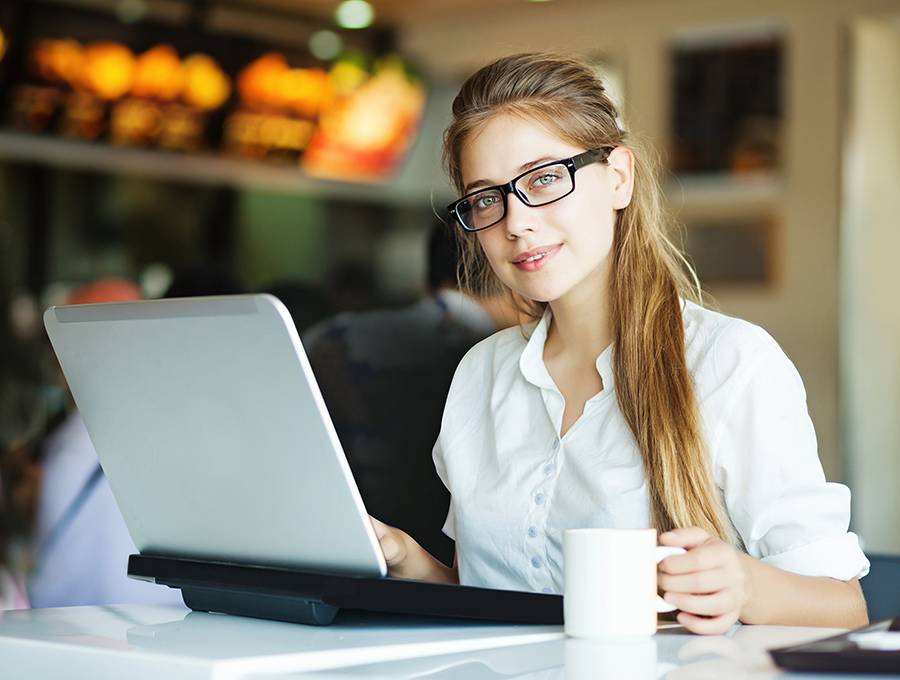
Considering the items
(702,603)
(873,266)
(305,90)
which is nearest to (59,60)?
(305,90)

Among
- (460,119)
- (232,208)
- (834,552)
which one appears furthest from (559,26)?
(834,552)

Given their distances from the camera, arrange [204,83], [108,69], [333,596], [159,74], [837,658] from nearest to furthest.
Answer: [837,658]
[333,596]
[108,69]
[159,74]
[204,83]

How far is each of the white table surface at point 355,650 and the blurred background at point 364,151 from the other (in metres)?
2.75

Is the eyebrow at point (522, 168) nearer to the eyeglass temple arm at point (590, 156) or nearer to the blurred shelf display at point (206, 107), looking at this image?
the eyeglass temple arm at point (590, 156)

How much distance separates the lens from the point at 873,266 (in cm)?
425

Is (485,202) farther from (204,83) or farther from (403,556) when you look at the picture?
(204,83)

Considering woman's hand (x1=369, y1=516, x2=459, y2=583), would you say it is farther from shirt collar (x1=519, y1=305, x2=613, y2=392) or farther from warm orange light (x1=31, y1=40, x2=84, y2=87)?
warm orange light (x1=31, y1=40, x2=84, y2=87)

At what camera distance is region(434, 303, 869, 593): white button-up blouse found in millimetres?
1317

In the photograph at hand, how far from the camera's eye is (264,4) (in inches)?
184

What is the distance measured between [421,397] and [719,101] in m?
2.71

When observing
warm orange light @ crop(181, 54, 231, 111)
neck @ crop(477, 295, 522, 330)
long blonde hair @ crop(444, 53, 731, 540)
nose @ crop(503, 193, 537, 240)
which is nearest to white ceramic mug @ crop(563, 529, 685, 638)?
long blonde hair @ crop(444, 53, 731, 540)

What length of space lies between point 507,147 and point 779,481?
0.45 metres

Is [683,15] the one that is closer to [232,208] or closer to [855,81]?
[855,81]

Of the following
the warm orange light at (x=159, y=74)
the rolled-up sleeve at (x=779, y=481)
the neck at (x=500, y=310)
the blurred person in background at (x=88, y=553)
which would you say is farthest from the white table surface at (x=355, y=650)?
the warm orange light at (x=159, y=74)
